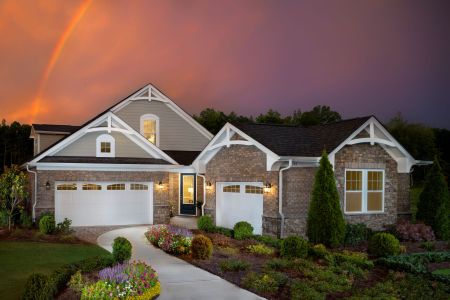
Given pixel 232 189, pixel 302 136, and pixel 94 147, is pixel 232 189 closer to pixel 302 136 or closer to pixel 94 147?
pixel 302 136

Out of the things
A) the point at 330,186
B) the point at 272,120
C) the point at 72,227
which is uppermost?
the point at 272,120

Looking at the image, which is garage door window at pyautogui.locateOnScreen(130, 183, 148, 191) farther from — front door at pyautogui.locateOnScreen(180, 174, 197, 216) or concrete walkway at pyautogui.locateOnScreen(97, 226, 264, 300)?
concrete walkway at pyautogui.locateOnScreen(97, 226, 264, 300)

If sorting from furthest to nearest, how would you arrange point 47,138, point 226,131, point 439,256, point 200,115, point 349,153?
1. point 200,115
2. point 47,138
3. point 226,131
4. point 349,153
5. point 439,256

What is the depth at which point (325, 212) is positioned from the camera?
55.9 feet

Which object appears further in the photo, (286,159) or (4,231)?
(4,231)

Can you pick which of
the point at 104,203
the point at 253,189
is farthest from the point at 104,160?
the point at 253,189

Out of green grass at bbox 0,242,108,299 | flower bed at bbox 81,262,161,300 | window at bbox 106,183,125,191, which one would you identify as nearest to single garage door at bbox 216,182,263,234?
window at bbox 106,183,125,191

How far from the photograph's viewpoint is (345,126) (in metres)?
20.3

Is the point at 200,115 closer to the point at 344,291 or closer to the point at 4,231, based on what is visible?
the point at 4,231

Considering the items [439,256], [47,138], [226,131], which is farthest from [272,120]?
[439,256]

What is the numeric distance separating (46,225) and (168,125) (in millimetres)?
10824

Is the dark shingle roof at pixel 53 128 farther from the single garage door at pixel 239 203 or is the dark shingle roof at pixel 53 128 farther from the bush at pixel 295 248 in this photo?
the bush at pixel 295 248

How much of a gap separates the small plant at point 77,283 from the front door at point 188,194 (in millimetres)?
16512

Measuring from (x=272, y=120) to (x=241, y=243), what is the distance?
115ft
